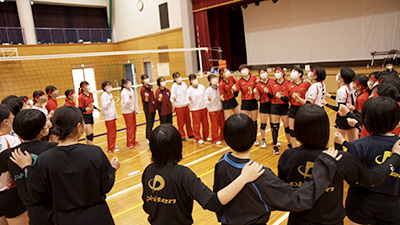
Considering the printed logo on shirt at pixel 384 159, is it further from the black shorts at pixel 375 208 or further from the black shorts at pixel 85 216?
the black shorts at pixel 85 216

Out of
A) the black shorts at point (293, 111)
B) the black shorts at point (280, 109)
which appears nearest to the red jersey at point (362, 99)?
the black shorts at point (293, 111)

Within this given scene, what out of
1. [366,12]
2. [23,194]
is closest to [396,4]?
[366,12]

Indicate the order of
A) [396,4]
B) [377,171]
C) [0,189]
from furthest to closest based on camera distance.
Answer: [396,4]
[0,189]
[377,171]

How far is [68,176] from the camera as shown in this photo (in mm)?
1837

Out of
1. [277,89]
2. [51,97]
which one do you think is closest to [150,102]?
[51,97]

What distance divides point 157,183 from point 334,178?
1138mm

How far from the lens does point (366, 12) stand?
11.4 meters

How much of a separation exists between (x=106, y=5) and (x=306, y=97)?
65.8ft

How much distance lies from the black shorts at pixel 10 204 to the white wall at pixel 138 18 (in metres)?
14.4

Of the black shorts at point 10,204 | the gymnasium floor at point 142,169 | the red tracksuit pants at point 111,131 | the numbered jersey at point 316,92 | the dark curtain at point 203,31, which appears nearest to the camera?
the black shorts at point 10,204

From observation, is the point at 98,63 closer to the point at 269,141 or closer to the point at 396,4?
the point at 269,141

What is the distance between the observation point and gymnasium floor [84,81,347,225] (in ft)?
11.7

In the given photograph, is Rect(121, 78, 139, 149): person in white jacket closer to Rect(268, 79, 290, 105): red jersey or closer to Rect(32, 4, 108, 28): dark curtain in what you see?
Rect(268, 79, 290, 105): red jersey

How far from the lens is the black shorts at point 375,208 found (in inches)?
74.4
